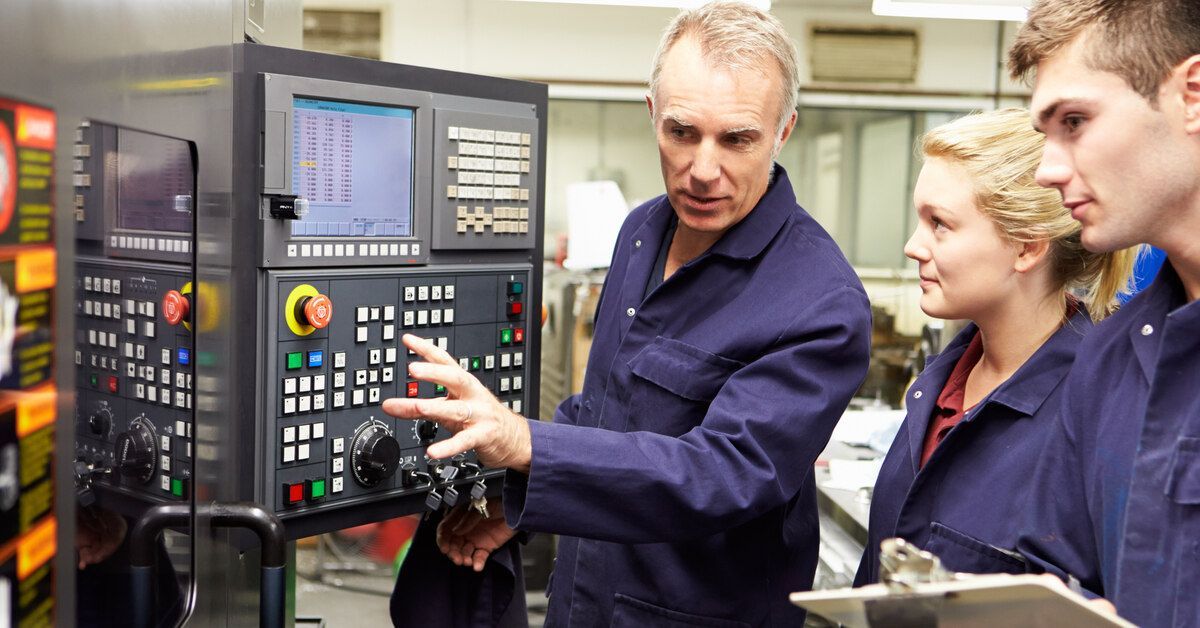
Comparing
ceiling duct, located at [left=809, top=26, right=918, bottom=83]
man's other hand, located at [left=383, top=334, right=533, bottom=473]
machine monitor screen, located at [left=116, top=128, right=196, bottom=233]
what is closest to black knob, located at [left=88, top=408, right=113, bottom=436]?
machine monitor screen, located at [left=116, top=128, right=196, bottom=233]

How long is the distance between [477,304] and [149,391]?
0.60m

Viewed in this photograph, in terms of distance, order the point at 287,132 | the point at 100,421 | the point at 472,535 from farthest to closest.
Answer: the point at 472,535 < the point at 287,132 < the point at 100,421

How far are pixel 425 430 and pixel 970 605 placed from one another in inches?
30.3

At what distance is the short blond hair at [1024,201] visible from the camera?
1.27 m

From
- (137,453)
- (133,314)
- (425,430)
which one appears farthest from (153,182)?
(425,430)

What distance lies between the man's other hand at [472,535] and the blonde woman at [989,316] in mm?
530

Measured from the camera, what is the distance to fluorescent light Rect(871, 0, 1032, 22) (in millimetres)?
2947

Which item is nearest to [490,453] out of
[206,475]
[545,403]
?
[206,475]

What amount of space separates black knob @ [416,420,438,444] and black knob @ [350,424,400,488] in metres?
0.07

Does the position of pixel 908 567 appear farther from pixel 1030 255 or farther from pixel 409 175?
pixel 409 175

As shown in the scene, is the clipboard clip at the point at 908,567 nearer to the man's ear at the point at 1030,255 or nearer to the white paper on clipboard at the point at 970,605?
the white paper on clipboard at the point at 970,605

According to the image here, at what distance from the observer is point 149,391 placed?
0.87 metres

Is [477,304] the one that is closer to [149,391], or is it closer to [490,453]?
[490,453]

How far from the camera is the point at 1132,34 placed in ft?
2.90
